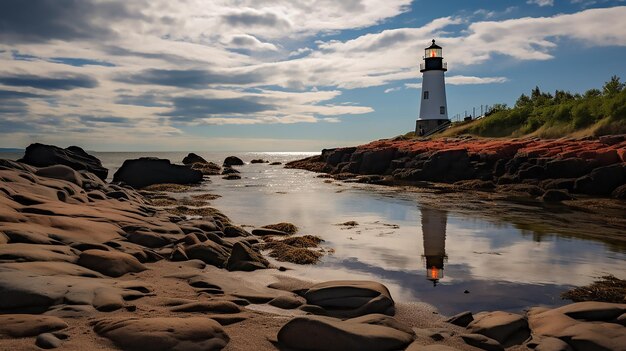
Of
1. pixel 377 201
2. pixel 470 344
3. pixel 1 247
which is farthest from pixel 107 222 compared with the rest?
pixel 377 201

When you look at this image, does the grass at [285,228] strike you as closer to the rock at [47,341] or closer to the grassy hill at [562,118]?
the rock at [47,341]

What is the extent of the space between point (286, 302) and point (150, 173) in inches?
1075

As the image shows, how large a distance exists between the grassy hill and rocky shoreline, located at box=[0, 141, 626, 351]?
34940 millimetres

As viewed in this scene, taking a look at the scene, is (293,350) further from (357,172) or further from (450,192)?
(357,172)

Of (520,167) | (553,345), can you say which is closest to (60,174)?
(553,345)

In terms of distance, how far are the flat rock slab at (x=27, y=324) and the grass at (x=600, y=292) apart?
741 centimetres

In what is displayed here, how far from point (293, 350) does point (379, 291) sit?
236 centimetres

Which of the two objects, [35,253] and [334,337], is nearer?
[334,337]

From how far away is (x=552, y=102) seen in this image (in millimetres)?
53625

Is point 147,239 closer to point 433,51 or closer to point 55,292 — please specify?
point 55,292

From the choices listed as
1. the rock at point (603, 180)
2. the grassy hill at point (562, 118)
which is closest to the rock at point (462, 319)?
the rock at point (603, 180)

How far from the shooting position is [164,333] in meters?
4.59

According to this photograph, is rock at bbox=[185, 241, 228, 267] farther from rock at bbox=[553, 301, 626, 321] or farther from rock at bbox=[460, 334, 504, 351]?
rock at bbox=[553, 301, 626, 321]

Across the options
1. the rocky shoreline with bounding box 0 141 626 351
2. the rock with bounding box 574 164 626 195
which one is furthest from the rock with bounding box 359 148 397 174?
the rocky shoreline with bounding box 0 141 626 351
